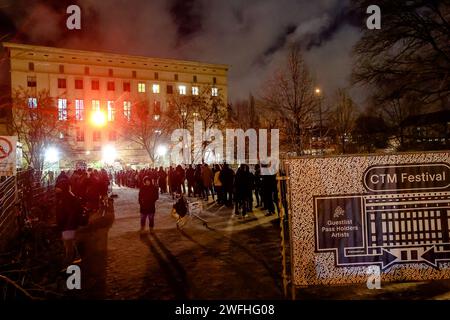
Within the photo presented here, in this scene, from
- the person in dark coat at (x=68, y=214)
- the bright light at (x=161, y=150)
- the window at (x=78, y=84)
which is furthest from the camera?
the window at (x=78, y=84)

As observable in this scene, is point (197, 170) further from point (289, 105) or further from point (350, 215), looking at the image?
point (350, 215)

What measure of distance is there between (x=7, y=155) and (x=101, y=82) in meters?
60.4

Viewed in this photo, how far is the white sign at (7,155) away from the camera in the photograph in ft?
34.5

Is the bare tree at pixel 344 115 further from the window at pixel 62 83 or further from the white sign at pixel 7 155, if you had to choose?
the window at pixel 62 83

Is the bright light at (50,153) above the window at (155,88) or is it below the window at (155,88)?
below

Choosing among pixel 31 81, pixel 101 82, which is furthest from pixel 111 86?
pixel 31 81

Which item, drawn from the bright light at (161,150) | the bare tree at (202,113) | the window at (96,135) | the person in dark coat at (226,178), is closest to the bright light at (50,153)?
the bare tree at (202,113)

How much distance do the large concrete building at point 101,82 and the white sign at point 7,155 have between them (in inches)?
1977

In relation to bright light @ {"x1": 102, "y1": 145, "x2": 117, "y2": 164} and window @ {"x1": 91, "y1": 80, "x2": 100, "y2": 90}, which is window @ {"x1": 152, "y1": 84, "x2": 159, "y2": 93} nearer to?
window @ {"x1": 91, "y1": 80, "x2": 100, "y2": 90}

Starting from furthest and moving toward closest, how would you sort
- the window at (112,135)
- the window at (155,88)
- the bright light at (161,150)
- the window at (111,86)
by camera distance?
the window at (155,88), the window at (111,86), the window at (112,135), the bright light at (161,150)

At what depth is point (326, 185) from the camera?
17.5 ft

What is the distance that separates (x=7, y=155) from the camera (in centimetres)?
1063

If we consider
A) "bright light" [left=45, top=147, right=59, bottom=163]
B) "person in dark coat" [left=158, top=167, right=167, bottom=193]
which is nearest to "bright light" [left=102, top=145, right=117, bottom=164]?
"bright light" [left=45, top=147, right=59, bottom=163]

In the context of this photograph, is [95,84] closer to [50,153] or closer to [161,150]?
[161,150]
